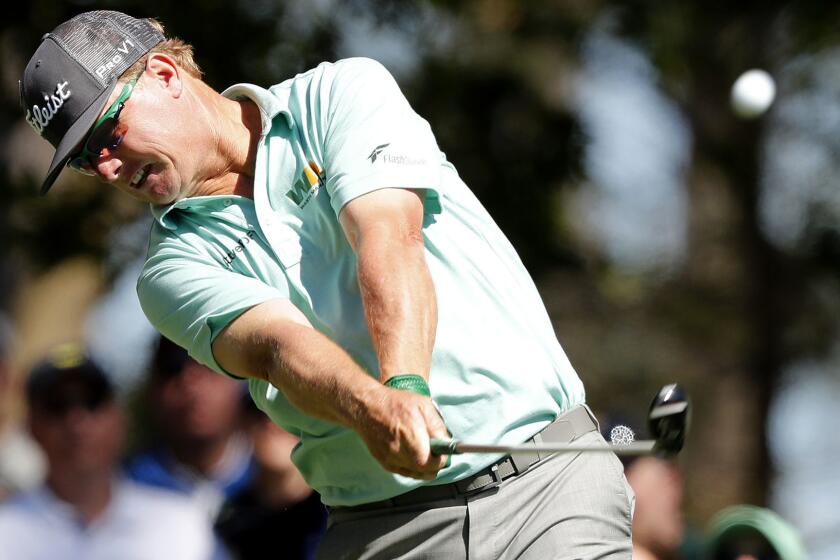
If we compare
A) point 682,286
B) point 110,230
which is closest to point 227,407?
point 110,230

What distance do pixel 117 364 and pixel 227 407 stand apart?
10.4ft

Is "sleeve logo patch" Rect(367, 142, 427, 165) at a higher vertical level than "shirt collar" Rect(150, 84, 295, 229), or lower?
higher

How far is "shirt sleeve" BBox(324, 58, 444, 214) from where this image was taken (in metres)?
3.53

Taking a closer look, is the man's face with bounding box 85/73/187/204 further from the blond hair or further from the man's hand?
the man's hand

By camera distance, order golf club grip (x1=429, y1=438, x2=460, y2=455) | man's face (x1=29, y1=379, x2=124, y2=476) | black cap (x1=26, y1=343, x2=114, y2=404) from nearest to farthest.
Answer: golf club grip (x1=429, y1=438, x2=460, y2=455) → man's face (x1=29, y1=379, x2=124, y2=476) → black cap (x1=26, y1=343, x2=114, y2=404)

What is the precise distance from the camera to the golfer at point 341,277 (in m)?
3.51

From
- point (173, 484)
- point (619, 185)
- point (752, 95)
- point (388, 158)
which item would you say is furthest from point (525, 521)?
point (619, 185)

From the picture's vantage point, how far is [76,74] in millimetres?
3811

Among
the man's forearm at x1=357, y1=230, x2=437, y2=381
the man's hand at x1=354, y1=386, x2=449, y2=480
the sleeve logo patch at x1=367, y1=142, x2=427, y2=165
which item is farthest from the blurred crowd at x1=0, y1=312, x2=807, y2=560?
the man's hand at x1=354, y1=386, x2=449, y2=480

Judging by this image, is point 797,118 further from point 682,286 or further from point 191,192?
point 191,192

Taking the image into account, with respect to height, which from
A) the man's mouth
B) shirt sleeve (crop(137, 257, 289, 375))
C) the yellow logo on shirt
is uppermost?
the yellow logo on shirt

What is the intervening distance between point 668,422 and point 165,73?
1574 millimetres

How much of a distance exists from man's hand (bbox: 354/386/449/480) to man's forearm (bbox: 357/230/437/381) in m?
0.10

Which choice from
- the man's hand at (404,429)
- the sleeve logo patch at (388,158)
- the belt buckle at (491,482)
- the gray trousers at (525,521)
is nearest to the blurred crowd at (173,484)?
the gray trousers at (525,521)
